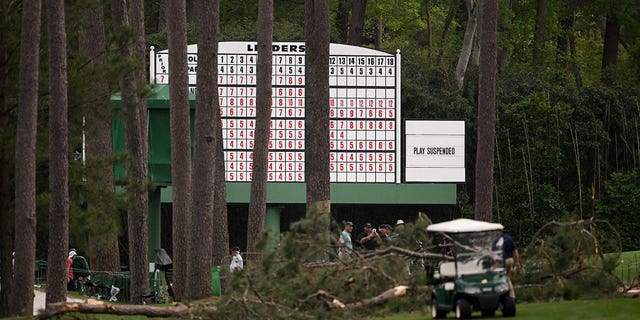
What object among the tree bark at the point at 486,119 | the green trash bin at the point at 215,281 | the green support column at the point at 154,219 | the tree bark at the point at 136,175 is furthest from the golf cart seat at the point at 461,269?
the green support column at the point at 154,219

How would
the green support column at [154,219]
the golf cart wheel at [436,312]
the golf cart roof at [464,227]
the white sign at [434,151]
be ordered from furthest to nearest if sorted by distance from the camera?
the white sign at [434,151] → the green support column at [154,219] → the golf cart wheel at [436,312] → the golf cart roof at [464,227]

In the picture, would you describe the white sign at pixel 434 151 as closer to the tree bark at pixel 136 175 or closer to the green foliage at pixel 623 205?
the green foliage at pixel 623 205

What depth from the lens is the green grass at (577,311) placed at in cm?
1969

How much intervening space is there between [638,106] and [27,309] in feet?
95.9

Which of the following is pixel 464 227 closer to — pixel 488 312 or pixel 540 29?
pixel 488 312

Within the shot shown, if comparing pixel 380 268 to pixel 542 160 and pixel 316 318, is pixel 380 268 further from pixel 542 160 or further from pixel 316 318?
pixel 542 160

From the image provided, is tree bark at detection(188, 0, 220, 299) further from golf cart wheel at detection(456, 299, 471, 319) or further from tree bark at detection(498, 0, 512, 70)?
tree bark at detection(498, 0, 512, 70)

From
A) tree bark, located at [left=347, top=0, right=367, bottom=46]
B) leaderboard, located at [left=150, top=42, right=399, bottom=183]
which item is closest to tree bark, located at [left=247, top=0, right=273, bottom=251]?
leaderboard, located at [left=150, top=42, right=399, bottom=183]

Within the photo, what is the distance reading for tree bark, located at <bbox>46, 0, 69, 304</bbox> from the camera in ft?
83.0

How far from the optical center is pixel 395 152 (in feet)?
140

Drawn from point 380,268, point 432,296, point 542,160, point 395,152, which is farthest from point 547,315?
point 542,160

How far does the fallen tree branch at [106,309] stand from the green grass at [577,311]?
317 centimetres

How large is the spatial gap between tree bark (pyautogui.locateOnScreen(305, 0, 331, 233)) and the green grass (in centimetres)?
998

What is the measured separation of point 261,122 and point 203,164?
5128 millimetres
